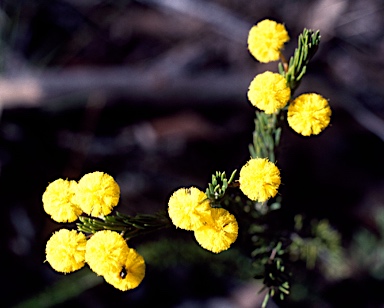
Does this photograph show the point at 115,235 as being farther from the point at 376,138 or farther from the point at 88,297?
the point at 376,138

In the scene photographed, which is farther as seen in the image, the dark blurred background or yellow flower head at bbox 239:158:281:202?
the dark blurred background

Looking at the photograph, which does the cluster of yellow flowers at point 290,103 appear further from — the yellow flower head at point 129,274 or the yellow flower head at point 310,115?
the yellow flower head at point 129,274

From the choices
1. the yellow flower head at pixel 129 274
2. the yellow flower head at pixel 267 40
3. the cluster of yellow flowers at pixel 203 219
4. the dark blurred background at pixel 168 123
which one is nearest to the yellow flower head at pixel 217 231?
the cluster of yellow flowers at pixel 203 219

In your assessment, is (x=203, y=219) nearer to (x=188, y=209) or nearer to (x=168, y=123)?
(x=188, y=209)

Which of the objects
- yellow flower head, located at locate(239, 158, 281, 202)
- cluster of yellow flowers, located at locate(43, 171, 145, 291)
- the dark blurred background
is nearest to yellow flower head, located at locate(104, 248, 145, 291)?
cluster of yellow flowers, located at locate(43, 171, 145, 291)

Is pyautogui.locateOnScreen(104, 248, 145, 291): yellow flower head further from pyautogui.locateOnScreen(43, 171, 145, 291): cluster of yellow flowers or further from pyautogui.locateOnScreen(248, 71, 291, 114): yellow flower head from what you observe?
pyautogui.locateOnScreen(248, 71, 291, 114): yellow flower head

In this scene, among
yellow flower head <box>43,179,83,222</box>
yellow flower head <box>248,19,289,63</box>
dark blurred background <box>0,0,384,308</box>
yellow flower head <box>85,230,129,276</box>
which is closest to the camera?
yellow flower head <box>85,230,129,276</box>
